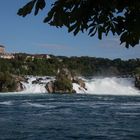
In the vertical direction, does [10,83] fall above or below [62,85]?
above

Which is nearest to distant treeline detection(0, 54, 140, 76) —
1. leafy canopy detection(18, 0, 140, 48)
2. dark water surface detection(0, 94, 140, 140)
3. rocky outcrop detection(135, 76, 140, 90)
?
rocky outcrop detection(135, 76, 140, 90)

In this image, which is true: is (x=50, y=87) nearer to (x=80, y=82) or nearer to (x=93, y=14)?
(x=80, y=82)

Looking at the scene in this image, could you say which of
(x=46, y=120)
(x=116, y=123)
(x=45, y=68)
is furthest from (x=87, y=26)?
(x=45, y=68)

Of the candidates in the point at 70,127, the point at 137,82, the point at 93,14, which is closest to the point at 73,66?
the point at 137,82

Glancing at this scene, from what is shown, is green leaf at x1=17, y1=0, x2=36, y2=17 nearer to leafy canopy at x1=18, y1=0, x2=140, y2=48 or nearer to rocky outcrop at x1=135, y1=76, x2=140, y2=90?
leafy canopy at x1=18, y1=0, x2=140, y2=48

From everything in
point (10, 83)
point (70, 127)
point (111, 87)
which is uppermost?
point (10, 83)

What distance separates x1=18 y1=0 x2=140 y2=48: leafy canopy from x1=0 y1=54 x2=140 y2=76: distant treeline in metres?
63.0

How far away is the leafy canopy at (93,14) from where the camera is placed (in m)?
2.23

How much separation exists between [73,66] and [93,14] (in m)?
83.1

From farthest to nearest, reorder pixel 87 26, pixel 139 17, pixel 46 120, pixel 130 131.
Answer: pixel 46 120
pixel 130 131
pixel 87 26
pixel 139 17

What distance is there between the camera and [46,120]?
19312 mm

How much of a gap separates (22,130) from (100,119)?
480 cm

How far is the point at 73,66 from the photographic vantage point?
85438mm

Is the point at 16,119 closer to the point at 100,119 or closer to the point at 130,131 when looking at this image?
the point at 100,119
